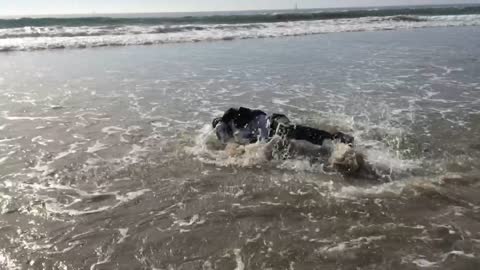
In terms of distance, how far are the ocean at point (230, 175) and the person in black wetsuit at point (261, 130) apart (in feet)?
1.04

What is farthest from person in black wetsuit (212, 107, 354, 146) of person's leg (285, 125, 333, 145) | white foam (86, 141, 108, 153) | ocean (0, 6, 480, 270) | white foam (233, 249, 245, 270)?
white foam (233, 249, 245, 270)

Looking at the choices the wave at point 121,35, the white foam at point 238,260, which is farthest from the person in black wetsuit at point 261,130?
the wave at point 121,35

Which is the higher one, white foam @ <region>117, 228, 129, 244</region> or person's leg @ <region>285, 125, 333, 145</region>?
person's leg @ <region>285, 125, 333, 145</region>

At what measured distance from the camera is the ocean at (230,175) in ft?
14.9

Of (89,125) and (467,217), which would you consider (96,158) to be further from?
(467,217)

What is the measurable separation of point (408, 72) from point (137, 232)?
39.2ft

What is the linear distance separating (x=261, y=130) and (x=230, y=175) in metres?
1.40

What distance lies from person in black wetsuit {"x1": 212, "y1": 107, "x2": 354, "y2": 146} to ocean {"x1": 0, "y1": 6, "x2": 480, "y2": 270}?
0.32m

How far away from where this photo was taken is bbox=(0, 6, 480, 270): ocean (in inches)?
179

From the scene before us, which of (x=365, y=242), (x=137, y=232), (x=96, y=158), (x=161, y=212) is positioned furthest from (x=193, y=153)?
(x=365, y=242)

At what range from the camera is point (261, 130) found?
758 cm

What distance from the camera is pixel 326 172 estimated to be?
649 cm

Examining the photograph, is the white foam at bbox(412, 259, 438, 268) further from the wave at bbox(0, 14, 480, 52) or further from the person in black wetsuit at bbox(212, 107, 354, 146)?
the wave at bbox(0, 14, 480, 52)

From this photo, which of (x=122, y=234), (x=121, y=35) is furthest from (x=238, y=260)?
(x=121, y=35)
